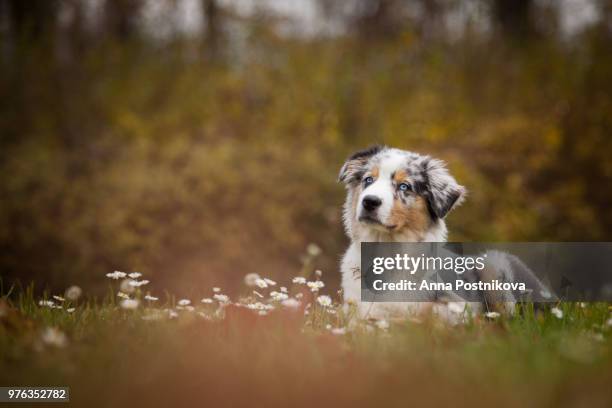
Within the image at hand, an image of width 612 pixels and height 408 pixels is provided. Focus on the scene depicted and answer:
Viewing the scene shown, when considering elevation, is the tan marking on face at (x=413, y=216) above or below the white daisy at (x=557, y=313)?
above

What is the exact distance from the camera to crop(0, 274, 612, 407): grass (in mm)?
2404

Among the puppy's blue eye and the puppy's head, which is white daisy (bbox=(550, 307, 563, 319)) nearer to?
the puppy's head

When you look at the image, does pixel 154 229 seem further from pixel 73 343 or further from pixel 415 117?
pixel 73 343

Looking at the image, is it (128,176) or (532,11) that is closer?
(128,176)

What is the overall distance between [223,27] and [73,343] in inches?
374

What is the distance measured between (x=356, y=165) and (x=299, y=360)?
6.62 ft

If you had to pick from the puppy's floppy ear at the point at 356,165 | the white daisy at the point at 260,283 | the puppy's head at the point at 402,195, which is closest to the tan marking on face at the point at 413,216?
the puppy's head at the point at 402,195

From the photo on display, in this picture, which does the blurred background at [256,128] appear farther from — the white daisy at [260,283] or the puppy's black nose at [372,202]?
the puppy's black nose at [372,202]

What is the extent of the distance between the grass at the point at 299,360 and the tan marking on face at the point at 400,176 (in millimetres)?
1141

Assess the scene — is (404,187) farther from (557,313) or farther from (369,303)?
(557,313)

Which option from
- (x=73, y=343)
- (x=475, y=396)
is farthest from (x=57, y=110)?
(x=475, y=396)

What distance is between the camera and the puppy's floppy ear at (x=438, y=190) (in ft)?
13.3

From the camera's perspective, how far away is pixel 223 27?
11.3 m

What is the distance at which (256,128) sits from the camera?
991 centimetres
